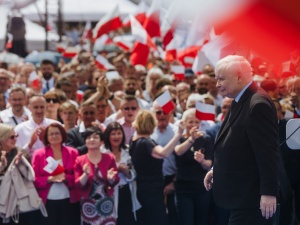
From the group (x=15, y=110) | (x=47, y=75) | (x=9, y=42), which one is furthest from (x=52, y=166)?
(x=9, y=42)

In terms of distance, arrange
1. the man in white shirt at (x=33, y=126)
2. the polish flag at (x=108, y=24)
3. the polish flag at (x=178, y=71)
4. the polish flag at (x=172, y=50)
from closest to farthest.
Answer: the man in white shirt at (x=33, y=126) → the polish flag at (x=178, y=71) → the polish flag at (x=172, y=50) → the polish flag at (x=108, y=24)

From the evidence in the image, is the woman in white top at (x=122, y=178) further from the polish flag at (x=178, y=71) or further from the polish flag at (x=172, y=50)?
the polish flag at (x=172, y=50)

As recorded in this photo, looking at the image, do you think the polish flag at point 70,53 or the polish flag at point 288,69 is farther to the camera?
the polish flag at point 70,53

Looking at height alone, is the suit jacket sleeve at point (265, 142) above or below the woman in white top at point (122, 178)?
above

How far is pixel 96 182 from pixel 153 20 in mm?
7045

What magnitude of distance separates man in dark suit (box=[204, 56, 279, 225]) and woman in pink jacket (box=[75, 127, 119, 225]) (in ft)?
8.38

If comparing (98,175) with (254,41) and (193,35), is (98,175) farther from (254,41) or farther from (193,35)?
(193,35)

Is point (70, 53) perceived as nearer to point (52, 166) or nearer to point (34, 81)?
point (34, 81)

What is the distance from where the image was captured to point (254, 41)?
740 cm

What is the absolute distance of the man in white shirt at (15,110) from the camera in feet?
31.9

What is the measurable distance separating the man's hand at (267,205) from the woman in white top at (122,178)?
3.12m

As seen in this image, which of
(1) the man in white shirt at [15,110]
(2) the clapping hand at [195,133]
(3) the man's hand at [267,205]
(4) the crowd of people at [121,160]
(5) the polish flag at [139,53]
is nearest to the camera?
(3) the man's hand at [267,205]

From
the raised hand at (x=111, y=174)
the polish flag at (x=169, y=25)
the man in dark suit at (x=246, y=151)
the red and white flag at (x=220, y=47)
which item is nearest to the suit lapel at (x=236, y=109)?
the man in dark suit at (x=246, y=151)

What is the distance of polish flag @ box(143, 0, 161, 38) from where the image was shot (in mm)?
14922
